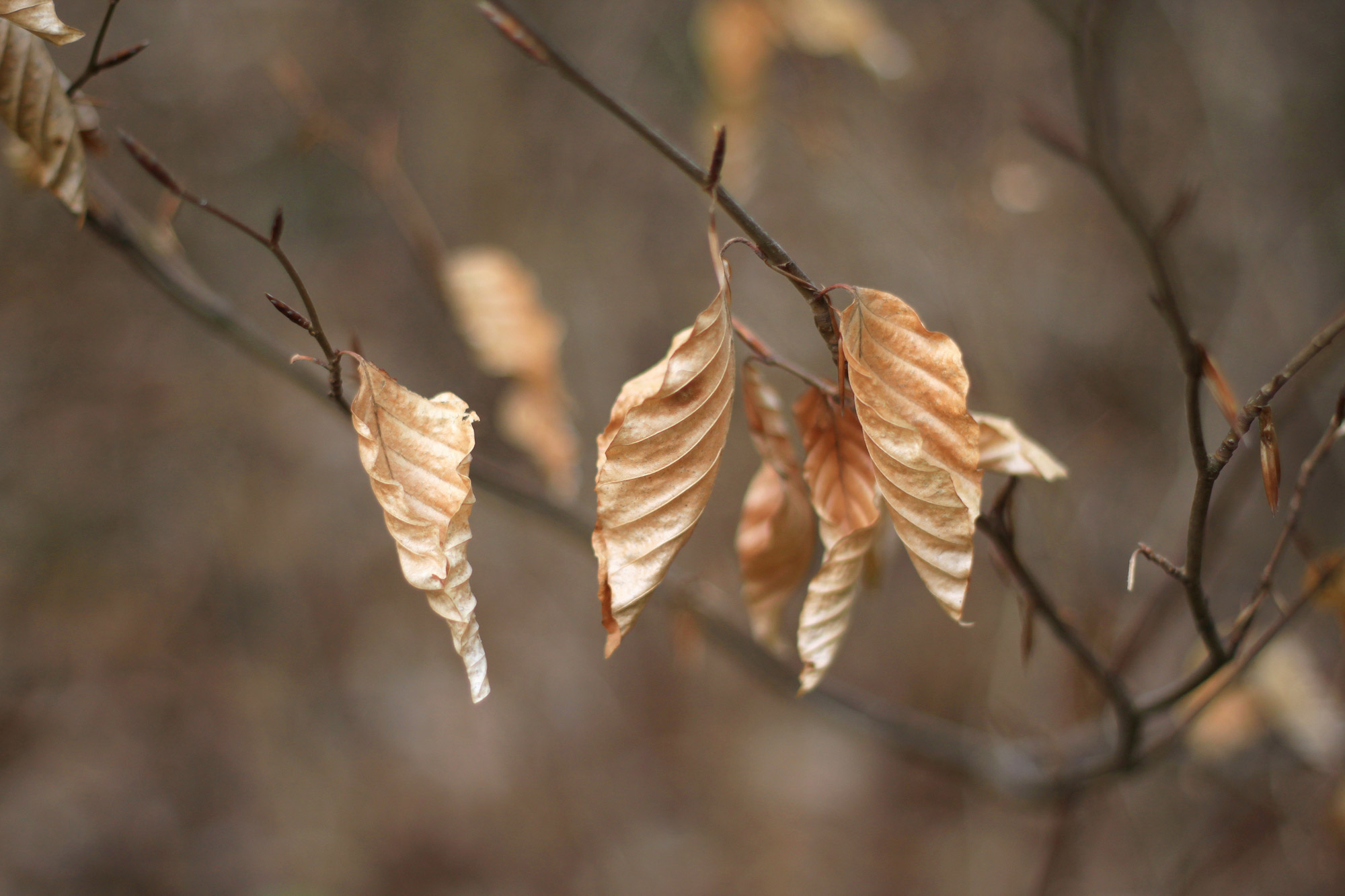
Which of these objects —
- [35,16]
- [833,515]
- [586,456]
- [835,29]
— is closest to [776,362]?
[833,515]

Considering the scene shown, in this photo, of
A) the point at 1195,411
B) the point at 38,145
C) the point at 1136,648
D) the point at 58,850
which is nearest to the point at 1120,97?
the point at 1136,648

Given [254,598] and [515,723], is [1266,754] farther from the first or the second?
[254,598]

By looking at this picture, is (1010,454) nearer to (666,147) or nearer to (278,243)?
(666,147)

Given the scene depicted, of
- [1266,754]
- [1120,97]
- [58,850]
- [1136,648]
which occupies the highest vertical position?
[1120,97]

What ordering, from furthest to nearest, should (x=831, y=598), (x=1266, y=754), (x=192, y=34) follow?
(x=192, y=34) < (x=1266, y=754) < (x=831, y=598)

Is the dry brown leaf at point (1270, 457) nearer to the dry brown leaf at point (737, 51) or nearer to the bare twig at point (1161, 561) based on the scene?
the bare twig at point (1161, 561)

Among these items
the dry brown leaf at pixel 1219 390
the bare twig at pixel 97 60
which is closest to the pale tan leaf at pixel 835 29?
the dry brown leaf at pixel 1219 390
